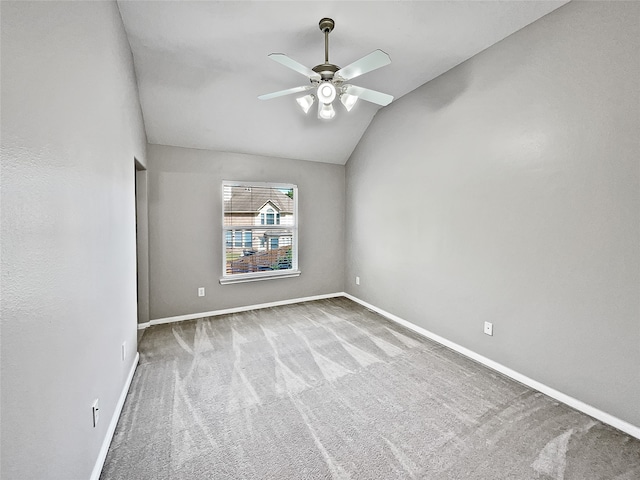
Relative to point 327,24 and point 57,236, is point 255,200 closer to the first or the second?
point 327,24

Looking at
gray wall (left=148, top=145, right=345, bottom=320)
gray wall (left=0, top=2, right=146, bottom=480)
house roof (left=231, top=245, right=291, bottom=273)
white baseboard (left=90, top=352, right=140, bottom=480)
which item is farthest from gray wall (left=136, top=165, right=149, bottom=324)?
gray wall (left=0, top=2, right=146, bottom=480)

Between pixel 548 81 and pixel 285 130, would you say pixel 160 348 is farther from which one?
pixel 548 81

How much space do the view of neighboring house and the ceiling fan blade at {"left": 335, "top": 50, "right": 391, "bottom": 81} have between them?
2.51 m

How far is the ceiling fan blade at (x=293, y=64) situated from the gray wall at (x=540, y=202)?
64.2 inches

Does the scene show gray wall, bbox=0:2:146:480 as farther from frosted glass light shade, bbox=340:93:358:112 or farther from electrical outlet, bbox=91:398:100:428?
frosted glass light shade, bbox=340:93:358:112

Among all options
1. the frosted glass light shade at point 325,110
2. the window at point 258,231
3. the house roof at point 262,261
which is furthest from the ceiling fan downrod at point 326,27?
the house roof at point 262,261

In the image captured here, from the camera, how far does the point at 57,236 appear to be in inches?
44.5

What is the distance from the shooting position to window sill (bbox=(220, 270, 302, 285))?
405 cm

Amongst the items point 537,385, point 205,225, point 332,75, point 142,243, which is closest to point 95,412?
point 142,243

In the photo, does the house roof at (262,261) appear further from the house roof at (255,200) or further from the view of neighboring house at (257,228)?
the house roof at (255,200)

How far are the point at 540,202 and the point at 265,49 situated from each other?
2.66 m

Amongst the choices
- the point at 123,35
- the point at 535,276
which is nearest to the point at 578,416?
the point at 535,276

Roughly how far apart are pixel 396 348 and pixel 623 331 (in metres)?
1.73

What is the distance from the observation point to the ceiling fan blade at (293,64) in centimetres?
187
